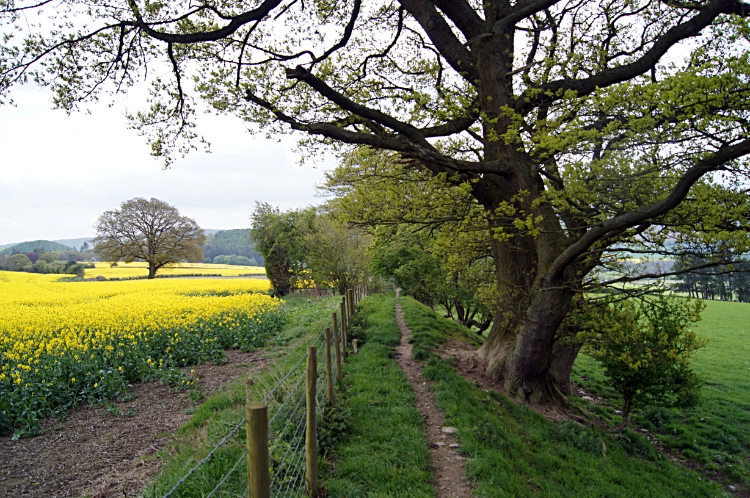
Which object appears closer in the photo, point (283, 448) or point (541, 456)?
point (283, 448)

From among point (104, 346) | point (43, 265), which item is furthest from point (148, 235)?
point (104, 346)

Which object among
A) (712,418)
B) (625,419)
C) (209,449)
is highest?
(209,449)

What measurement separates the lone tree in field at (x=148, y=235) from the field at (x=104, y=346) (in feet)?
123

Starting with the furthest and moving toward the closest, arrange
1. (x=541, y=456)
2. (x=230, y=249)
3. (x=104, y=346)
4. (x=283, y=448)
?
(x=230, y=249)
(x=104, y=346)
(x=541, y=456)
(x=283, y=448)

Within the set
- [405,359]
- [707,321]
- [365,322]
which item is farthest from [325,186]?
[707,321]

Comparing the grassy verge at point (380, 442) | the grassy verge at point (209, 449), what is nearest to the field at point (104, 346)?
the grassy verge at point (209, 449)

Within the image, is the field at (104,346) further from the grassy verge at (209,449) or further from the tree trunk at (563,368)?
the tree trunk at (563,368)

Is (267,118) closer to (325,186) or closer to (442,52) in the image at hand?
(442,52)

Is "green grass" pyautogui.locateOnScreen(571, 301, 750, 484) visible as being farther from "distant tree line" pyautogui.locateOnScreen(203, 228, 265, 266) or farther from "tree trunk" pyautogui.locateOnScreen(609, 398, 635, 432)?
"distant tree line" pyautogui.locateOnScreen(203, 228, 265, 266)

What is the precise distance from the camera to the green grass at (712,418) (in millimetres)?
8211

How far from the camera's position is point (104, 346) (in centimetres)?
951

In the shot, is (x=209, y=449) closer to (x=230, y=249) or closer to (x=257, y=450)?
(x=257, y=450)

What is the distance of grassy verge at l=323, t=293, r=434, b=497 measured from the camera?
4.41 m

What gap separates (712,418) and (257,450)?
12.6 meters
